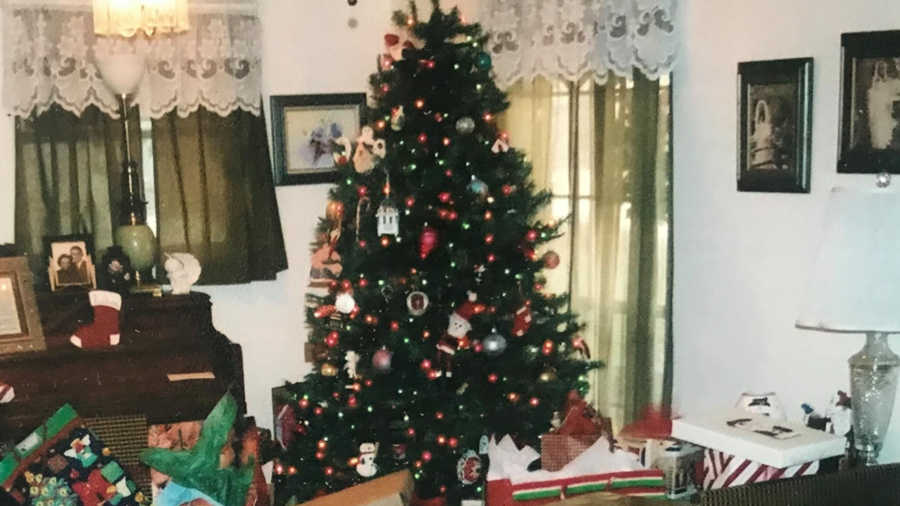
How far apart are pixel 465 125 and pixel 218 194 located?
1318 millimetres

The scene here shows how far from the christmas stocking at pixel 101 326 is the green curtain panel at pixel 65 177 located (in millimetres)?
386

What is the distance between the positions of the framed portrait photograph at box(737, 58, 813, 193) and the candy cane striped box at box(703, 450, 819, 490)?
88cm

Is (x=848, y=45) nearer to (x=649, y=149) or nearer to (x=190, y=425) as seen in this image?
(x=649, y=149)

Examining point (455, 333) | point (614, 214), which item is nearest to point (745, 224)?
point (614, 214)

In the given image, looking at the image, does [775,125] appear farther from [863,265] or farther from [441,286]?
[441,286]

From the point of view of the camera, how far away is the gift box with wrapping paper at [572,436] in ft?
9.71

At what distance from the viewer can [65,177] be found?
3.77m

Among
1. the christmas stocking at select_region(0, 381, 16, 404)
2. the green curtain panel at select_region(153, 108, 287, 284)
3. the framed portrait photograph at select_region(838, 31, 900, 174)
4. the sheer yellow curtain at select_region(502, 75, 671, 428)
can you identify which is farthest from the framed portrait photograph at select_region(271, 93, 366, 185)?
the framed portrait photograph at select_region(838, 31, 900, 174)

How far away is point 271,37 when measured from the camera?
423 cm

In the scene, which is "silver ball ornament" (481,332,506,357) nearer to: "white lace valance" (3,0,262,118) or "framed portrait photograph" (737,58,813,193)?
"framed portrait photograph" (737,58,813,193)

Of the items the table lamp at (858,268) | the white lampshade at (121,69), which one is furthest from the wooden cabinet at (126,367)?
the table lamp at (858,268)

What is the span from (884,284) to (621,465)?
905 mm

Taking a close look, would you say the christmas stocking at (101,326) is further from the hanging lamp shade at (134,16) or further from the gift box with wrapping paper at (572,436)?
the gift box with wrapping paper at (572,436)

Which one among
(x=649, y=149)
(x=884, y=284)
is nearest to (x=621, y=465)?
(x=884, y=284)
